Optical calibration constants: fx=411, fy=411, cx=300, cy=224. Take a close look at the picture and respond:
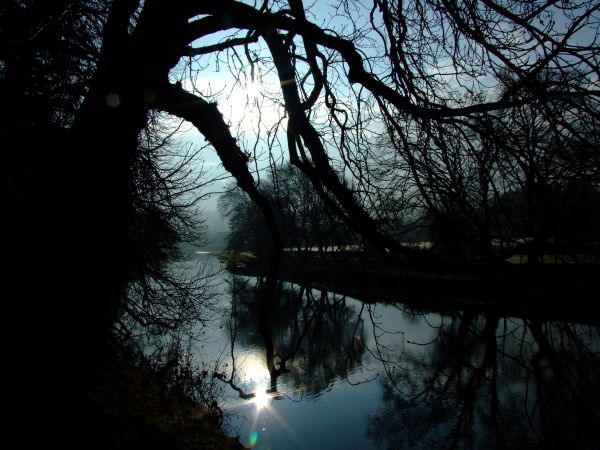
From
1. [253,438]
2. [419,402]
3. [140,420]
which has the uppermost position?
[419,402]

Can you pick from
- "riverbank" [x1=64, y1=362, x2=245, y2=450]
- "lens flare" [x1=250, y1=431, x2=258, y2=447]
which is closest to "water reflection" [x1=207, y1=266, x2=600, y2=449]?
"lens flare" [x1=250, y1=431, x2=258, y2=447]

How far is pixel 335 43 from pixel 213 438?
6.70m

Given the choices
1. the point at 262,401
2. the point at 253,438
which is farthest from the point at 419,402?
the point at 253,438

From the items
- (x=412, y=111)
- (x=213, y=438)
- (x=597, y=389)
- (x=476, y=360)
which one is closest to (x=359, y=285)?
(x=412, y=111)

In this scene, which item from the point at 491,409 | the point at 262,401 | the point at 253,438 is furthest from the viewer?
the point at 262,401

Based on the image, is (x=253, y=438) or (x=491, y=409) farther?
(x=491, y=409)

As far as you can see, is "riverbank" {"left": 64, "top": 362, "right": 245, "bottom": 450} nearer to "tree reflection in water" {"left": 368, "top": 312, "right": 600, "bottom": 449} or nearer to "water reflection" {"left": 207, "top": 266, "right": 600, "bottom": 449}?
"water reflection" {"left": 207, "top": 266, "right": 600, "bottom": 449}

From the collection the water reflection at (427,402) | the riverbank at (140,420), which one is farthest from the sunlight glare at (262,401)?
the riverbank at (140,420)

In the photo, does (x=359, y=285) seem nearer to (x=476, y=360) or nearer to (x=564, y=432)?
(x=564, y=432)

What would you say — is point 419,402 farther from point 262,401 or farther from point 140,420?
point 140,420

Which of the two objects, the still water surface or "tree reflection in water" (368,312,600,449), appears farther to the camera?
the still water surface

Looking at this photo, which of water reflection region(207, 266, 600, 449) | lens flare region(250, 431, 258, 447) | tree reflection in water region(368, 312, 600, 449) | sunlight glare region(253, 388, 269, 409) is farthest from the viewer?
sunlight glare region(253, 388, 269, 409)

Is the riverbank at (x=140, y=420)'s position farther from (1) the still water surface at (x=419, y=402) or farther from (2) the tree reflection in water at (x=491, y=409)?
(2) the tree reflection in water at (x=491, y=409)

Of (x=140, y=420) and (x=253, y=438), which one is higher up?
(x=140, y=420)
